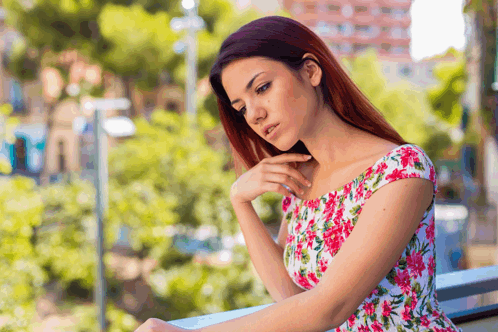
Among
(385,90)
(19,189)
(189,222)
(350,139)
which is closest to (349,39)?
(385,90)

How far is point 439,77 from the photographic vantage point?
59.7 feet

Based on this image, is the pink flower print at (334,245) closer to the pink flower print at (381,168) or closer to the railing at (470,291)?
the pink flower print at (381,168)

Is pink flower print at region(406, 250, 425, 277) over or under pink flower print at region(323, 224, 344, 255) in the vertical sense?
under

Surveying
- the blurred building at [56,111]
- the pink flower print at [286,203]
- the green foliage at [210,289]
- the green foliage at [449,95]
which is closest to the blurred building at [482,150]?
the green foliage at [210,289]

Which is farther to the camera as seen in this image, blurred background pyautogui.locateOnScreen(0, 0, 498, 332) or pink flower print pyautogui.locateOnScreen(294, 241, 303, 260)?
blurred background pyautogui.locateOnScreen(0, 0, 498, 332)

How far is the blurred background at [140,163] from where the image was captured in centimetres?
600

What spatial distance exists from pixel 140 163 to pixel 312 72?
788cm

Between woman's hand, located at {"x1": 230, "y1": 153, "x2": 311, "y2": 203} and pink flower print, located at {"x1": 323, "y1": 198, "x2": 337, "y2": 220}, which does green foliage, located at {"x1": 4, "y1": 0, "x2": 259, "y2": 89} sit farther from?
pink flower print, located at {"x1": 323, "y1": 198, "x2": 337, "y2": 220}

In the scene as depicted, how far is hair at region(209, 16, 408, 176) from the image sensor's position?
31.3 inches

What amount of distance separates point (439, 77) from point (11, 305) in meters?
16.6

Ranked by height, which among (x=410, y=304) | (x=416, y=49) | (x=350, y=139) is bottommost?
(x=410, y=304)

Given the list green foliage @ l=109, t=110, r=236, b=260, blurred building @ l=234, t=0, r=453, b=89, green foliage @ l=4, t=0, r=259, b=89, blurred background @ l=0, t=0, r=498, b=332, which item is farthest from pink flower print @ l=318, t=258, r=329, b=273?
blurred building @ l=234, t=0, r=453, b=89

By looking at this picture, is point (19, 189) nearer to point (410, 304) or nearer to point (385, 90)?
point (410, 304)

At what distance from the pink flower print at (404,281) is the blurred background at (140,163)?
171 inches
